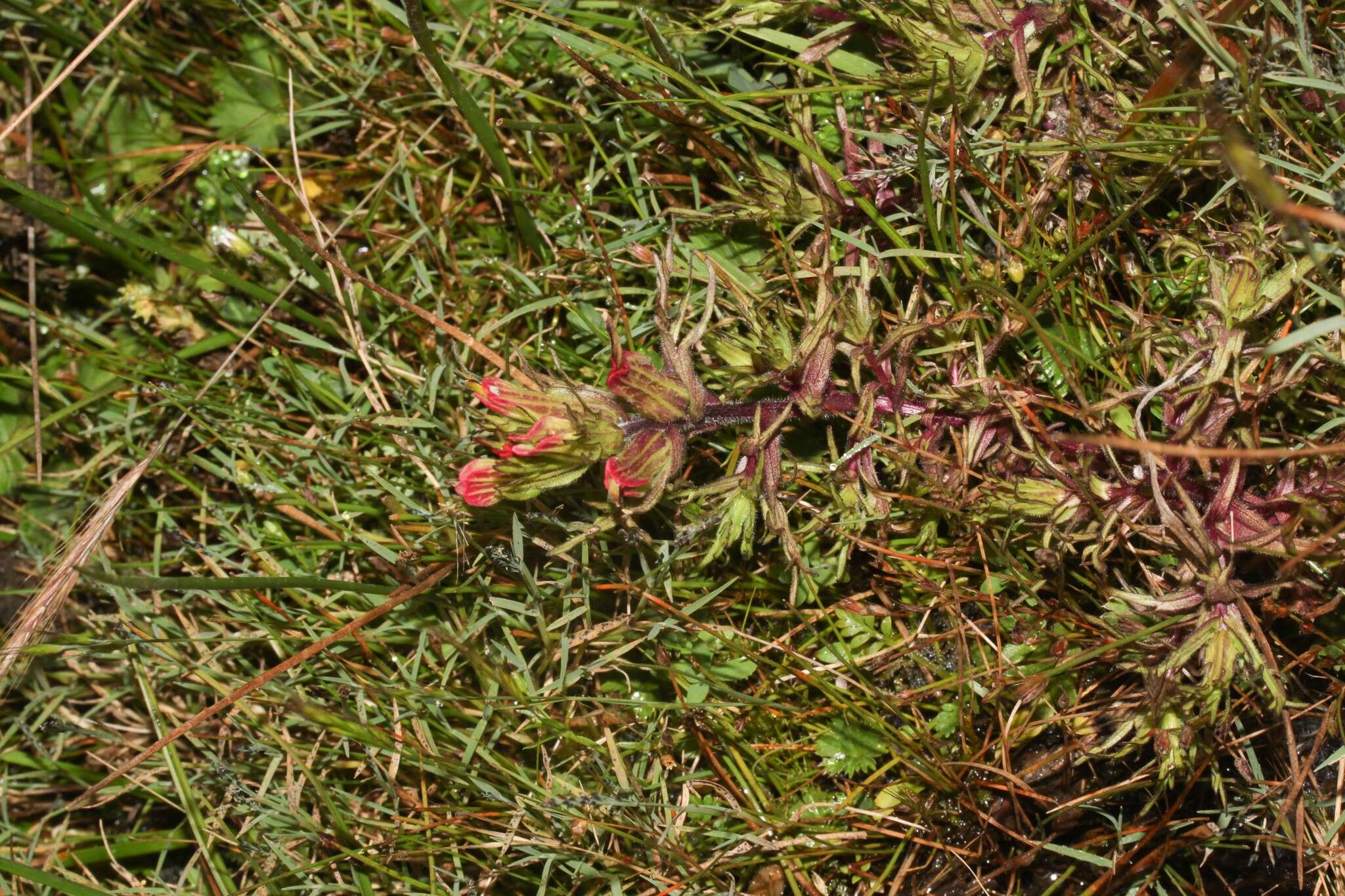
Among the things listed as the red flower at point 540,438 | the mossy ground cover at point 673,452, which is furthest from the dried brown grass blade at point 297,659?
the red flower at point 540,438

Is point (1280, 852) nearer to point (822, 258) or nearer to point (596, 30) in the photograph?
point (822, 258)

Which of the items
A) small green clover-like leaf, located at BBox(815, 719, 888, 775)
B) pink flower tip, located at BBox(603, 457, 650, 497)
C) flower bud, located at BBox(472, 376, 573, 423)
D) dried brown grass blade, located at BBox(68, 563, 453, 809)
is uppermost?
flower bud, located at BBox(472, 376, 573, 423)

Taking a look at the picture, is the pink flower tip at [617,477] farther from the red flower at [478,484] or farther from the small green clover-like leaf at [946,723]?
the small green clover-like leaf at [946,723]

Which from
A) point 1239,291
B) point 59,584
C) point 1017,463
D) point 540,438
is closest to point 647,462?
point 540,438

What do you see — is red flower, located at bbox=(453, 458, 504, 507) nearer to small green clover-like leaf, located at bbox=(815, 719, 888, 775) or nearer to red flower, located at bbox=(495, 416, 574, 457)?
red flower, located at bbox=(495, 416, 574, 457)

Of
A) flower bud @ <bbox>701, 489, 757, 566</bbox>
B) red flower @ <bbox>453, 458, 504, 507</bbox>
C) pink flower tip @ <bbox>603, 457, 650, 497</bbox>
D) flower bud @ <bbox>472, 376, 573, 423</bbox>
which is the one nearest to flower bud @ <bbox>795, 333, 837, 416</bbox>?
flower bud @ <bbox>701, 489, 757, 566</bbox>

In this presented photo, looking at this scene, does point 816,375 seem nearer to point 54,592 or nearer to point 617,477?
point 617,477
